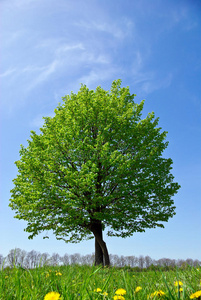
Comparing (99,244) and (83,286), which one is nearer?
(83,286)

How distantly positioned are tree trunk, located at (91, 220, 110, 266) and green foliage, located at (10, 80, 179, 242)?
1.39ft

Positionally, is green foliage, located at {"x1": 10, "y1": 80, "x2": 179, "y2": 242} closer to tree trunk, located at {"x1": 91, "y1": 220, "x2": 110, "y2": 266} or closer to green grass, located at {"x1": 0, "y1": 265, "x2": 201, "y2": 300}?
tree trunk, located at {"x1": 91, "y1": 220, "x2": 110, "y2": 266}

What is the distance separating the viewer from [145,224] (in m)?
16.9

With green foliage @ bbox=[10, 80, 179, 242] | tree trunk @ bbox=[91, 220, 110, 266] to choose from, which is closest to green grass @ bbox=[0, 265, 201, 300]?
green foliage @ bbox=[10, 80, 179, 242]

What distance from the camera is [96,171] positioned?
14586 mm

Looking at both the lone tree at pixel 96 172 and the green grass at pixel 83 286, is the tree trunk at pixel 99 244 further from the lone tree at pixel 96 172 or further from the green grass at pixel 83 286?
the green grass at pixel 83 286

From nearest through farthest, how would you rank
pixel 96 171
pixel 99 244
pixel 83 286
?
pixel 83 286
pixel 96 171
pixel 99 244

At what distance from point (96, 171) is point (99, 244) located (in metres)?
6.17

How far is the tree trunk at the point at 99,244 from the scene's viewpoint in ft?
53.2

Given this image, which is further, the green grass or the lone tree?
the lone tree

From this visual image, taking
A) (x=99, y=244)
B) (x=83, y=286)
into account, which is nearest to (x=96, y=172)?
(x=99, y=244)

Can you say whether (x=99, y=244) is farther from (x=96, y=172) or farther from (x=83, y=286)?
(x=83, y=286)

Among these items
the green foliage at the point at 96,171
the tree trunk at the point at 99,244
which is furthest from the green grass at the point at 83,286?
the tree trunk at the point at 99,244

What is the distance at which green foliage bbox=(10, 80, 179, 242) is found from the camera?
15016 millimetres
